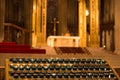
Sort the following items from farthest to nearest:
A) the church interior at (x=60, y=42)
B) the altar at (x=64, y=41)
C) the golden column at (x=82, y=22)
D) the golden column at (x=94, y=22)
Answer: the golden column at (x=82, y=22), the golden column at (x=94, y=22), the altar at (x=64, y=41), the church interior at (x=60, y=42)

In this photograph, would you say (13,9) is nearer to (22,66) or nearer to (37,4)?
(37,4)

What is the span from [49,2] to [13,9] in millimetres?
3093

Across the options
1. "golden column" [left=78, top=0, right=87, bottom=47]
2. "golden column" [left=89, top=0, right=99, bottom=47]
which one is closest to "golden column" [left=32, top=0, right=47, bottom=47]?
"golden column" [left=78, top=0, right=87, bottom=47]

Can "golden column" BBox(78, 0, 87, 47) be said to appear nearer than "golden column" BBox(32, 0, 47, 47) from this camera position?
No

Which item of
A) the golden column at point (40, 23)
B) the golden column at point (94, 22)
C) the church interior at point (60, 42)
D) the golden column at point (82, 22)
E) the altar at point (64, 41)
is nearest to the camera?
the church interior at point (60, 42)

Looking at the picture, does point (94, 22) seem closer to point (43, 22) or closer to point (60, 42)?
point (60, 42)

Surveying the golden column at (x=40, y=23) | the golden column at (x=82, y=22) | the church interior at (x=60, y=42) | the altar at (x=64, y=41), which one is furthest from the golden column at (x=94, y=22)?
the golden column at (x=40, y=23)

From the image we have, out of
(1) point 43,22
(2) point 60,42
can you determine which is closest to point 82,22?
(1) point 43,22

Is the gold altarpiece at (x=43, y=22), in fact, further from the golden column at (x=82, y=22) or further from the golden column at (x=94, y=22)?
the golden column at (x=82, y=22)

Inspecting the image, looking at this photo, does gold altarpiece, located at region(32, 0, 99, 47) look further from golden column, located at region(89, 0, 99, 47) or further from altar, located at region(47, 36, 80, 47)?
altar, located at region(47, 36, 80, 47)

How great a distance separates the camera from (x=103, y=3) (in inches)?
738

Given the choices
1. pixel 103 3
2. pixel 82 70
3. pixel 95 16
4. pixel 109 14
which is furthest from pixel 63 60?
pixel 103 3

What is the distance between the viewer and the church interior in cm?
768

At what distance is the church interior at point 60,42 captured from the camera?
7676 mm
